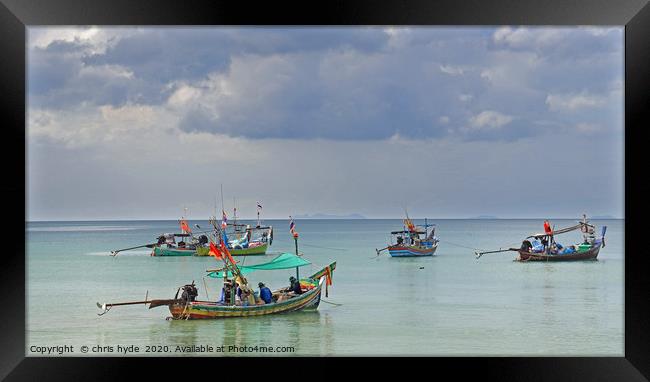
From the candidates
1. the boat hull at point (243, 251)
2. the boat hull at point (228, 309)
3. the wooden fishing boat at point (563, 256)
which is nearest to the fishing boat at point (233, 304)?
the boat hull at point (228, 309)

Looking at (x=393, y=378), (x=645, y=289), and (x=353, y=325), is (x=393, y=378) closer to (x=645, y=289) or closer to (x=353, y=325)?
(x=645, y=289)

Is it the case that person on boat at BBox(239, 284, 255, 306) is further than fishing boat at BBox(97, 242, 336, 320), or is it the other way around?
person on boat at BBox(239, 284, 255, 306)

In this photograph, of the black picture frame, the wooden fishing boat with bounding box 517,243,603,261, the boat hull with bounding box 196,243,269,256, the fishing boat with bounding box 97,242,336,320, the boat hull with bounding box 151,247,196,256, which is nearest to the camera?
the black picture frame

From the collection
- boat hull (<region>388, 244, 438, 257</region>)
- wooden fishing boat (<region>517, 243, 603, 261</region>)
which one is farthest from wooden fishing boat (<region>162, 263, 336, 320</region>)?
boat hull (<region>388, 244, 438, 257</region>)

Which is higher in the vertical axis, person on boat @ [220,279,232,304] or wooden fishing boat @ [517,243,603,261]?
person on boat @ [220,279,232,304]

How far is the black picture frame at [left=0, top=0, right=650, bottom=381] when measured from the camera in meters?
4.32

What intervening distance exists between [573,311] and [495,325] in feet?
7.20

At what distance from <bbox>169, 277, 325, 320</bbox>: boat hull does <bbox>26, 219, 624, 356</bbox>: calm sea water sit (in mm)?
163

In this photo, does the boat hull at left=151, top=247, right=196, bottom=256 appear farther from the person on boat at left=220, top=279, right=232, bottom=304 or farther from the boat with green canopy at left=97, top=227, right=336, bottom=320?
the person on boat at left=220, top=279, right=232, bottom=304

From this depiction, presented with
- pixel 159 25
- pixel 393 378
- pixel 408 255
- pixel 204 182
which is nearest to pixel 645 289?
pixel 393 378

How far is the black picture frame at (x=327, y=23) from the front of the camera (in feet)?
14.2

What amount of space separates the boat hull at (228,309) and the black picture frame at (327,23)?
5.00 m

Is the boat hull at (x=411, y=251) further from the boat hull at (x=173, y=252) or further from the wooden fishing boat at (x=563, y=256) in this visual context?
the boat hull at (x=173, y=252)

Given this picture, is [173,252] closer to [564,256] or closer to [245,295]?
[564,256]
